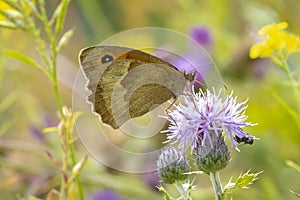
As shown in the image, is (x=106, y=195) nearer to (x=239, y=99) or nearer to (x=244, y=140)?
(x=239, y=99)

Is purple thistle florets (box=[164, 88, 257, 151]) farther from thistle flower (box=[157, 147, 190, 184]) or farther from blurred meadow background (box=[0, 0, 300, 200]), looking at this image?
blurred meadow background (box=[0, 0, 300, 200])

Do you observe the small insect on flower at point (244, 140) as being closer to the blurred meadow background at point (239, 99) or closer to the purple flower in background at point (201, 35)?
the blurred meadow background at point (239, 99)

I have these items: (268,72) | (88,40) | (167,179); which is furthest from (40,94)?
(167,179)

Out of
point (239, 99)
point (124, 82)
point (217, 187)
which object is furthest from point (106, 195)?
point (217, 187)

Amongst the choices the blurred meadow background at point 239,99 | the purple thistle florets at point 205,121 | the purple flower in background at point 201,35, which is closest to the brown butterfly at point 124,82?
the purple thistle florets at point 205,121

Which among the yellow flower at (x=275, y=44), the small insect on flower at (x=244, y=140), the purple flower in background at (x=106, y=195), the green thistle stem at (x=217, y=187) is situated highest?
the yellow flower at (x=275, y=44)
